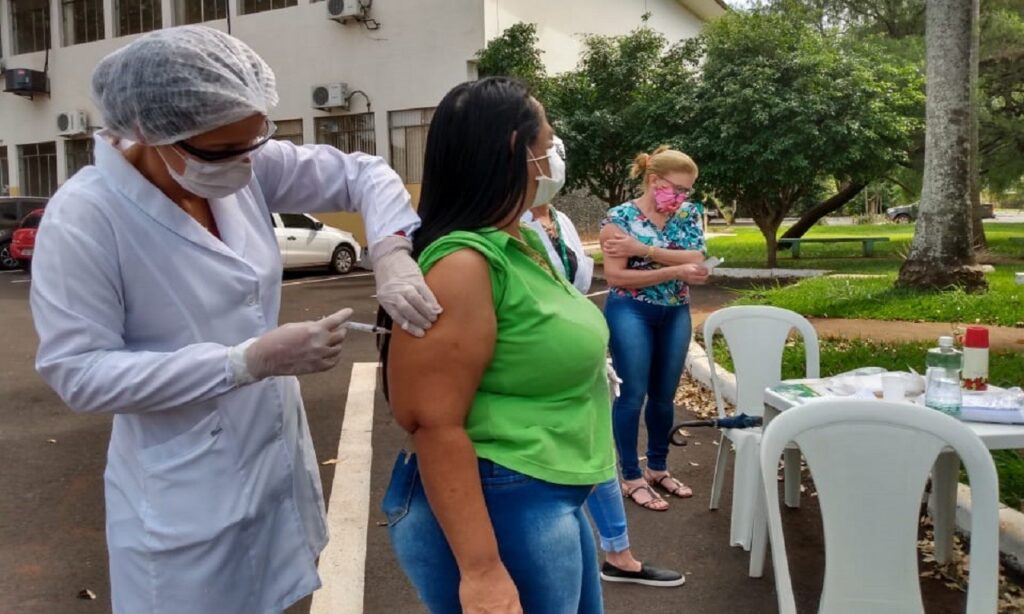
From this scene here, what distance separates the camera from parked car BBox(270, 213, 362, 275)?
1755 centimetres

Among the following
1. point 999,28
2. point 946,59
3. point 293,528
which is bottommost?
point 293,528

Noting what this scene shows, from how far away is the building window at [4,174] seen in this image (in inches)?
1147

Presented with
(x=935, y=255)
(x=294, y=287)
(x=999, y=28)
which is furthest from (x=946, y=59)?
(x=294, y=287)

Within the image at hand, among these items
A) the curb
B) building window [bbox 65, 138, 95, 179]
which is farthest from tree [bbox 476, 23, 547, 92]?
the curb

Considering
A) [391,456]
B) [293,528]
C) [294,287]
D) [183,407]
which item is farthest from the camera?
[294,287]

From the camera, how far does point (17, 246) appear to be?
1819 cm

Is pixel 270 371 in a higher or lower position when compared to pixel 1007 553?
higher

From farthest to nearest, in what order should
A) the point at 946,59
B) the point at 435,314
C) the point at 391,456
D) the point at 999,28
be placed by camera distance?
the point at 999,28 → the point at 946,59 → the point at 391,456 → the point at 435,314

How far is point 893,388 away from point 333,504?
281 centimetres

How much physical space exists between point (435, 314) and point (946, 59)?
1035 centimetres

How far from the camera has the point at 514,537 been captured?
1.79 m

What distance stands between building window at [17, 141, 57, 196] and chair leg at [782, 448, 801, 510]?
94.3ft

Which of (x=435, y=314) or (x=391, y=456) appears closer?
(x=435, y=314)

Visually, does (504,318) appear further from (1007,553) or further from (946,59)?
(946,59)
